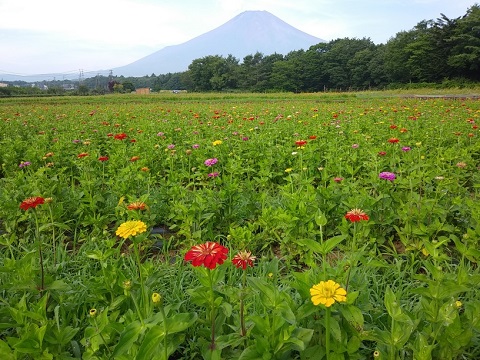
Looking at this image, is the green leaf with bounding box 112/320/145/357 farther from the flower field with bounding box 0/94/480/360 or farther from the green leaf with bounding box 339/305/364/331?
the green leaf with bounding box 339/305/364/331

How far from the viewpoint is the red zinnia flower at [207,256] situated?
1.11 m

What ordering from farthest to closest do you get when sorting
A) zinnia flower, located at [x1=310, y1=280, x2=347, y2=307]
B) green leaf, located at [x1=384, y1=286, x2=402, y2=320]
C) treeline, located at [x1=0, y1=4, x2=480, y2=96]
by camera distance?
1. treeline, located at [x1=0, y1=4, x2=480, y2=96]
2. green leaf, located at [x1=384, y1=286, x2=402, y2=320]
3. zinnia flower, located at [x1=310, y1=280, x2=347, y2=307]

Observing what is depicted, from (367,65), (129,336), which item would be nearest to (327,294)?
(129,336)

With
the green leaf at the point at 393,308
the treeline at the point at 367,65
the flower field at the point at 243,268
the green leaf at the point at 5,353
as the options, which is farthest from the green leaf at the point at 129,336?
the treeline at the point at 367,65

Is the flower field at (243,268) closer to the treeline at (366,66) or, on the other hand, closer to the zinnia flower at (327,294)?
the zinnia flower at (327,294)

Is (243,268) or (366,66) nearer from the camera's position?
(243,268)

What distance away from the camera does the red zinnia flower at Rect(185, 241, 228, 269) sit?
1.11 meters

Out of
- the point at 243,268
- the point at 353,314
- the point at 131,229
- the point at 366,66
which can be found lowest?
the point at 353,314

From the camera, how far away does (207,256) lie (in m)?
1.14

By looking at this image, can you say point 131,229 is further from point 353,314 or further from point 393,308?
point 393,308

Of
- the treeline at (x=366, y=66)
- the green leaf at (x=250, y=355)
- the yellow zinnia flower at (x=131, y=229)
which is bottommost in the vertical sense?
the green leaf at (x=250, y=355)

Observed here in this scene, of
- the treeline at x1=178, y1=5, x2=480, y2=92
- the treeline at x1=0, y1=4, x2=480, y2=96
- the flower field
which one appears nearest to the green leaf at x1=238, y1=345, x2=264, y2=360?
the flower field

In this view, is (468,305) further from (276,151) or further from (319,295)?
(276,151)

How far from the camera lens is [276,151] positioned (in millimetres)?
4625
